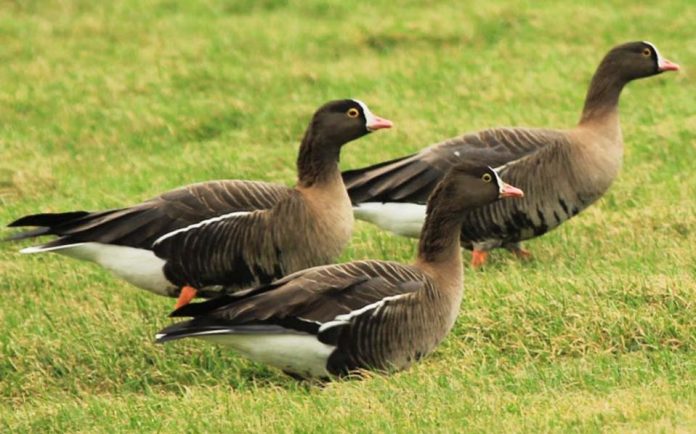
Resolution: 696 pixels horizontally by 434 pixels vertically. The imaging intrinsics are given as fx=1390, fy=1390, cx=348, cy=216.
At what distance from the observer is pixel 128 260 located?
983 cm

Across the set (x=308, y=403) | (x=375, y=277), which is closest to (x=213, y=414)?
(x=308, y=403)

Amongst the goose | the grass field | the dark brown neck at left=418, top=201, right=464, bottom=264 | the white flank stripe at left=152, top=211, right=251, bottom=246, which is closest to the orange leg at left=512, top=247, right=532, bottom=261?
the grass field

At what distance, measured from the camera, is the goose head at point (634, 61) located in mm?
12398

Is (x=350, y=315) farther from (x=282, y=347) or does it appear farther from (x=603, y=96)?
(x=603, y=96)

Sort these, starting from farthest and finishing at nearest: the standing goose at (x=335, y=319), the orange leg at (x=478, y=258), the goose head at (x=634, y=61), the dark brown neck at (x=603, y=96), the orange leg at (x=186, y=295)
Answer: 1. the goose head at (x=634, y=61)
2. the dark brown neck at (x=603, y=96)
3. the orange leg at (x=478, y=258)
4. the orange leg at (x=186, y=295)
5. the standing goose at (x=335, y=319)

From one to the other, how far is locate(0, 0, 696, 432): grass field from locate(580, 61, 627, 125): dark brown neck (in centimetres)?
90

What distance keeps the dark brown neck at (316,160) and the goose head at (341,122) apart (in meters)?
0.05

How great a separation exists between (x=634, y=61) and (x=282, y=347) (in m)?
5.67

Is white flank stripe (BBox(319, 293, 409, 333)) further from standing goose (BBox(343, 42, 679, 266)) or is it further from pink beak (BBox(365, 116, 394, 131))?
standing goose (BBox(343, 42, 679, 266))

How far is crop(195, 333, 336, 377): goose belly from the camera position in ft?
26.7

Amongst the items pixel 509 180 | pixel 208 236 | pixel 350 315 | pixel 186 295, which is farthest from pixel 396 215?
pixel 350 315

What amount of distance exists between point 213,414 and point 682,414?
2.47 metres

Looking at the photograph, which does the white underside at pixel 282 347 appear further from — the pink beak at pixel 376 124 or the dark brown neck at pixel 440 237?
the pink beak at pixel 376 124

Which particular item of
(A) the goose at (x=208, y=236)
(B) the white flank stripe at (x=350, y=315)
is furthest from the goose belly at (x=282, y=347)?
(A) the goose at (x=208, y=236)
